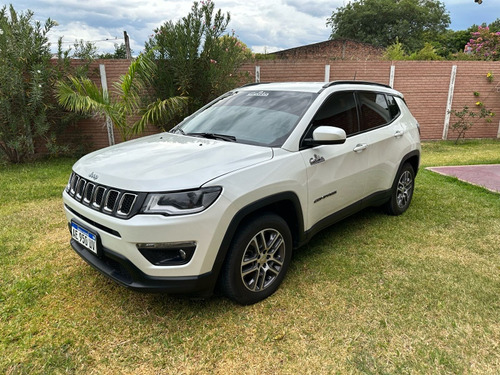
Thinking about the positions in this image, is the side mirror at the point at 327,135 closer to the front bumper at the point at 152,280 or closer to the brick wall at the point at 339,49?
the front bumper at the point at 152,280

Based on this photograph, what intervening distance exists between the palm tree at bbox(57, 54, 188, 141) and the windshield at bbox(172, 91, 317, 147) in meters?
4.05

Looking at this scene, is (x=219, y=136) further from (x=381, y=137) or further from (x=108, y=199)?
(x=381, y=137)

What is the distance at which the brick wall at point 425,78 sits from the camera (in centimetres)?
998

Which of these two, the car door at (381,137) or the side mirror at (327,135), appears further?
the car door at (381,137)

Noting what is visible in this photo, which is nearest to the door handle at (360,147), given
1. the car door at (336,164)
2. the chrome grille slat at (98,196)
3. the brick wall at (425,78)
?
the car door at (336,164)

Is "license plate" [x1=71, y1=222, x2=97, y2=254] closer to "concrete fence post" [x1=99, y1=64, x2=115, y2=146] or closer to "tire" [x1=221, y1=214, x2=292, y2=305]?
"tire" [x1=221, y1=214, x2=292, y2=305]

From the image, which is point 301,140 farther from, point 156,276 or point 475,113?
point 475,113

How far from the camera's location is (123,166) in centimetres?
253

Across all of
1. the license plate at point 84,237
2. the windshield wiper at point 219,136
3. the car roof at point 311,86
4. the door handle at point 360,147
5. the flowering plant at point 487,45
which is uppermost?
the flowering plant at point 487,45

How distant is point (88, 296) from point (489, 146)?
11424 millimetres

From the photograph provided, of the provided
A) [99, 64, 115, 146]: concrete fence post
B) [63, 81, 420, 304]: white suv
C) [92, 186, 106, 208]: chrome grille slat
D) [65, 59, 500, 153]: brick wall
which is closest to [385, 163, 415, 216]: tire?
[63, 81, 420, 304]: white suv

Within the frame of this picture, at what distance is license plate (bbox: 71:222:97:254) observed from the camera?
2445 millimetres

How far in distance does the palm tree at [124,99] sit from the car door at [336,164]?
4.97 m

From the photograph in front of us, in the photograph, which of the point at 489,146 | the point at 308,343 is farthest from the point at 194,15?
the point at 489,146
